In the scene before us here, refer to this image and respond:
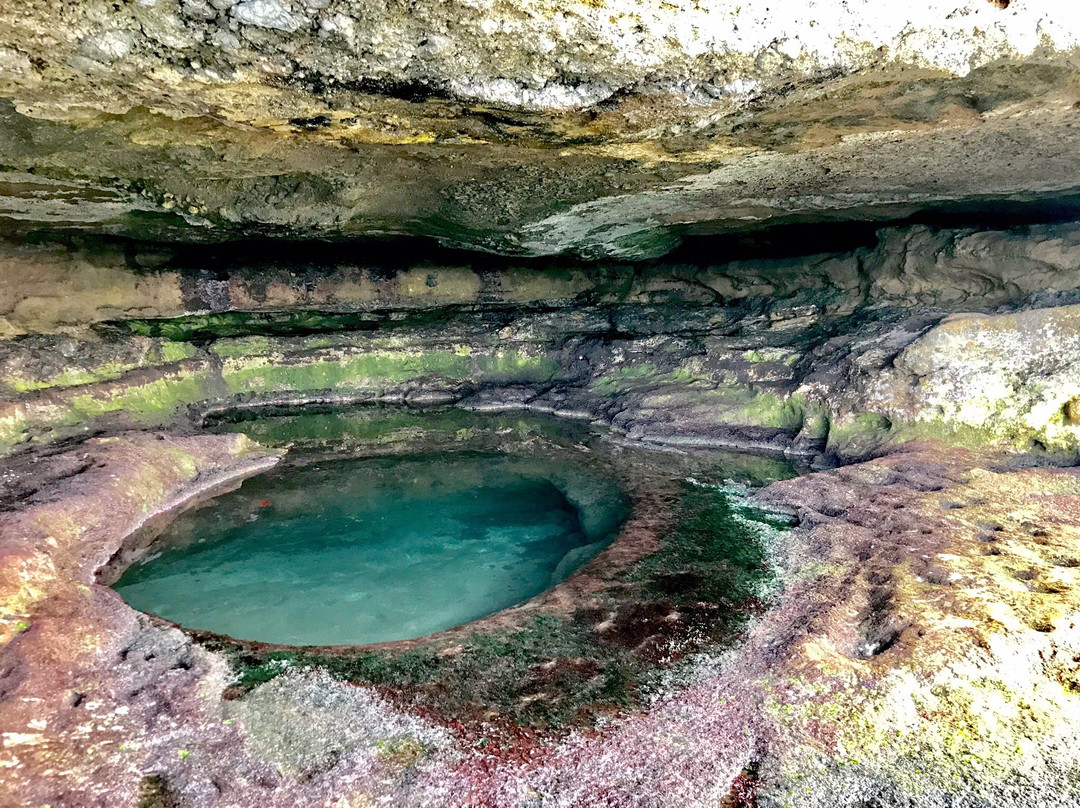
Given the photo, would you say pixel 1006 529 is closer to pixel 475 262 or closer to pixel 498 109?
pixel 498 109

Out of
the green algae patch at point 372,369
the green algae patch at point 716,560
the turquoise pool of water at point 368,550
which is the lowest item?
the turquoise pool of water at point 368,550

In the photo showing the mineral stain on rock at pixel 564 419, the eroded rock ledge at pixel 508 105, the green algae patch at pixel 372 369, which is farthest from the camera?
the green algae patch at pixel 372 369

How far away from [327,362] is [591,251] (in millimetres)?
5092

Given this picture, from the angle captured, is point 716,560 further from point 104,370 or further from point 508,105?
point 104,370

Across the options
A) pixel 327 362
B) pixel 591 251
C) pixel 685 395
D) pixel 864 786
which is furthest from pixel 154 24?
pixel 327 362

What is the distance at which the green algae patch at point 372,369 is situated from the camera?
37.6 feet

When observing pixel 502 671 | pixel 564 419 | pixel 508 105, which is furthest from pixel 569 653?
pixel 564 419

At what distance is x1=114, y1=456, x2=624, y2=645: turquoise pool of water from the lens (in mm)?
5105

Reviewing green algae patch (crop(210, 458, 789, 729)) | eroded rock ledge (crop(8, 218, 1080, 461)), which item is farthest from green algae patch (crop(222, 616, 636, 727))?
eroded rock ledge (crop(8, 218, 1080, 461))

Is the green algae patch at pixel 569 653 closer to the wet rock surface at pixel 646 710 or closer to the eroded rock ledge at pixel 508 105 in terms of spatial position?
the wet rock surface at pixel 646 710

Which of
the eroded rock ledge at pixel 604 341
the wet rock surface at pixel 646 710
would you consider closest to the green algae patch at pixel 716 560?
the wet rock surface at pixel 646 710

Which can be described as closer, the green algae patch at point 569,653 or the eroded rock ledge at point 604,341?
the green algae patch at point 569,653

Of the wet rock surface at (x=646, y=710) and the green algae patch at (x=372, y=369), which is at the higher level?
the green algae patch at (x=372, y=369)

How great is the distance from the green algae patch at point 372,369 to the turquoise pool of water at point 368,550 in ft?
12.3
